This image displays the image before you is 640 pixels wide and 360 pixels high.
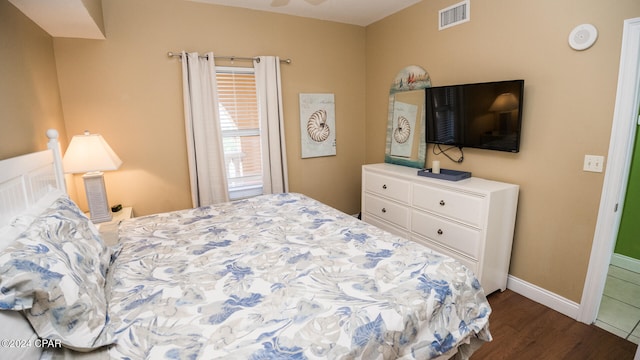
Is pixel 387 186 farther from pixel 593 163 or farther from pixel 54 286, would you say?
pixel 54 286

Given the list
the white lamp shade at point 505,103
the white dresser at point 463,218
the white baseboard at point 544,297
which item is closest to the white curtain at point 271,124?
the white dresser at point 463,218

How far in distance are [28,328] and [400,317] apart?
1.17 meters

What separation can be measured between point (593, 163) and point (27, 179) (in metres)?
3.33

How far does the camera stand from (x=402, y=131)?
3.36 metres

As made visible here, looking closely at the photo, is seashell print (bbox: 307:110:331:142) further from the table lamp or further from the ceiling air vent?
the table lamp

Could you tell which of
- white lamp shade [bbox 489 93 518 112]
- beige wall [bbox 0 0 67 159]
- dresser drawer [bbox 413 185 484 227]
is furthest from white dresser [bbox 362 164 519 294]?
beige wall [bbox 0 0 67 159]

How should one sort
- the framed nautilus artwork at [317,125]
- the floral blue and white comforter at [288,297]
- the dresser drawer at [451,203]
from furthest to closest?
1. the framed nautilus artwork at [317,125]
2. the dresser drawer at [451,203]
3. the floral blue and white comforter at [288,297]

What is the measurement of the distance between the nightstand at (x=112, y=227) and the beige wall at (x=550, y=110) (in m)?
2.83

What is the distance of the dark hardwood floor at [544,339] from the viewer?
5.97 ft

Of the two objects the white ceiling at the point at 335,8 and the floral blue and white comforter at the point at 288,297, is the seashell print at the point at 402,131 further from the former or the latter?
the floral blue and white comforter at the point at 288,297

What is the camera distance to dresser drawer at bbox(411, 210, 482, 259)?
7.54 feet

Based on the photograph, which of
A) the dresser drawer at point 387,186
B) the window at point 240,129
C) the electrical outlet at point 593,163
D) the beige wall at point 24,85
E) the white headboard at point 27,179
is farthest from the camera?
the window at point 240,129

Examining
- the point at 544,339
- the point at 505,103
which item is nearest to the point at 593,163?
the point at 505,103

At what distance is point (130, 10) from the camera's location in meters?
2.68
